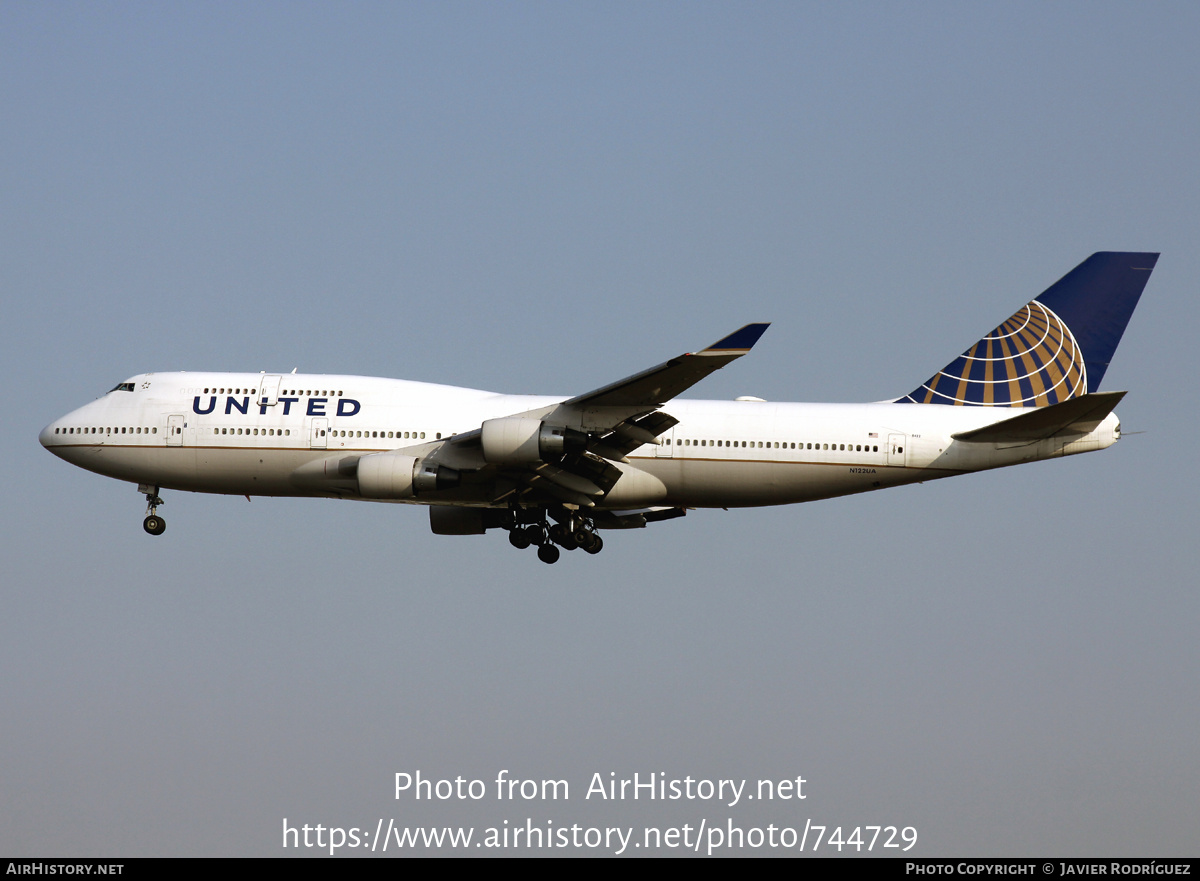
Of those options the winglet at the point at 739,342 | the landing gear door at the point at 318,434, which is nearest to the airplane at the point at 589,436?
the landing gear door at the point at 318,434

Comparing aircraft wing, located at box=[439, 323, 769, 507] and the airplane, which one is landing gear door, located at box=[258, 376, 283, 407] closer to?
the airplane

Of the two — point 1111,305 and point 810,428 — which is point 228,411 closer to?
point 810,428

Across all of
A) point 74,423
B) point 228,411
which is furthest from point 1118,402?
point 74,423

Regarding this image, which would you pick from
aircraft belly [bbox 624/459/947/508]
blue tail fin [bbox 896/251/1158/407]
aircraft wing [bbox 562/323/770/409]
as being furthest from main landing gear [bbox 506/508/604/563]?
blue tail fin [bbox 896/251/1158/407]

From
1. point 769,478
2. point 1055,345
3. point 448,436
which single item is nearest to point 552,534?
point 448,436

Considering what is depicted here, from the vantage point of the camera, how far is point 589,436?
95.9 feet

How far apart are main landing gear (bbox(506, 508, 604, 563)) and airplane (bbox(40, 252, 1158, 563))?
1.6 inches

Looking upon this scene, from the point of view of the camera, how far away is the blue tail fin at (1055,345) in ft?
109

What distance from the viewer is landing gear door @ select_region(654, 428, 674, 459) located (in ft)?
103

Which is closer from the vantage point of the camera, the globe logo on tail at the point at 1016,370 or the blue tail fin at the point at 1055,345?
the globe logo on tail at the point at 1016,370

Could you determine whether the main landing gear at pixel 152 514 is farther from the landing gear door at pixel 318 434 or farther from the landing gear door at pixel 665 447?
the landing gear door at pixel 665 447

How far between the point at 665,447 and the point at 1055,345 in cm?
1074

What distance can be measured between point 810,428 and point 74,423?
1823 centimetres

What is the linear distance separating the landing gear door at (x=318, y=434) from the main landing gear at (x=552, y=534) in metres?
4.82
